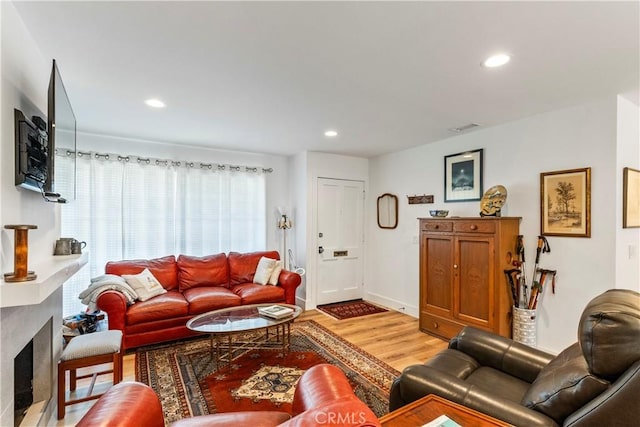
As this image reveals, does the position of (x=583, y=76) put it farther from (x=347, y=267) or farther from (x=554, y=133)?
(x=347, y=267)

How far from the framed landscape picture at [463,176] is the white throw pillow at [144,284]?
3777mm

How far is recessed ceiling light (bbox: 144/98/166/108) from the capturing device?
279 cm

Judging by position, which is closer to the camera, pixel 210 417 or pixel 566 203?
pixel 210 417

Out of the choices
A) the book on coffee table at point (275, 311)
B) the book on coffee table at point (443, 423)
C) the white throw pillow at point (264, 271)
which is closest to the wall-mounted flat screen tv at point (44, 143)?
the book on coffee table at point (275, 311)

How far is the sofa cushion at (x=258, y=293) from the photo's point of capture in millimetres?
3862

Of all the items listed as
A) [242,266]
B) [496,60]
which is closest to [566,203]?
[496,60]

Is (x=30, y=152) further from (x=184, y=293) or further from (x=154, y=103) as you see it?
(x=184, y=293)

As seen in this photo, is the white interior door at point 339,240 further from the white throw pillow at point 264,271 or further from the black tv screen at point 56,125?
the black tv screen at point 56,125

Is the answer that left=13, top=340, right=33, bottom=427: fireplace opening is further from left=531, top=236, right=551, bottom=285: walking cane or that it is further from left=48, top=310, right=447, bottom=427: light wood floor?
left=531, top=236, right=551, bottom=285: walking cane

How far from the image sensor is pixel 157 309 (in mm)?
3348

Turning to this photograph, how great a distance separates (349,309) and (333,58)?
375 cm

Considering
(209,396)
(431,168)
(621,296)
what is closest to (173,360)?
(209,396)

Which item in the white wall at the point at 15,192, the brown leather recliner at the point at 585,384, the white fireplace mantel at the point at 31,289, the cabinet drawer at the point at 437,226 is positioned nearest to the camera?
the brown leather recliner at the point at 585,384

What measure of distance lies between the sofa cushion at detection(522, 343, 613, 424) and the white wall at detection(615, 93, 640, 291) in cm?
203
